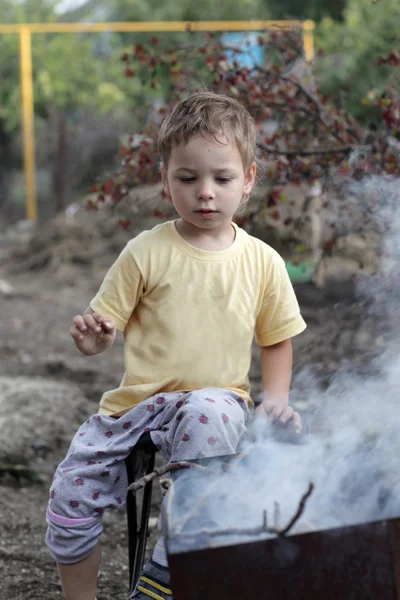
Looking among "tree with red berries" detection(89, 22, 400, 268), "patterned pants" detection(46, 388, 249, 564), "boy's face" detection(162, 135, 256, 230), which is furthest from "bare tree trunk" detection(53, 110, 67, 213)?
"patterned pants" detection(46, 388, 249, 564)

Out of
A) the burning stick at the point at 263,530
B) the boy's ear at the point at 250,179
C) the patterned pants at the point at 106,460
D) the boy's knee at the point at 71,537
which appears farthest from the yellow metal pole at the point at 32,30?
the burning stick at the point at 263,530

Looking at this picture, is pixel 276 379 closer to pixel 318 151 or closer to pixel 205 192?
pixel 205 192

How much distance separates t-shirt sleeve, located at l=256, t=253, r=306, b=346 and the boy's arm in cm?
3

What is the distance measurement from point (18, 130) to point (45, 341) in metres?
9.29

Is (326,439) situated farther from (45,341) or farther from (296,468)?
(45,341)

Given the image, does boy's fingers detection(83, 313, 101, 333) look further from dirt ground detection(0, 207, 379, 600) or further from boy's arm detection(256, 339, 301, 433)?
dirt ground detection(0, 207, 379, 600)

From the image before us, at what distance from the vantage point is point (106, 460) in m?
2.06

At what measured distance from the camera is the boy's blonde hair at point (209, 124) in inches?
82.4

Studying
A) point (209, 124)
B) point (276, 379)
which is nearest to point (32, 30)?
point (209, 124)

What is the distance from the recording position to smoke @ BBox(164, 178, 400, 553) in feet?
4.81

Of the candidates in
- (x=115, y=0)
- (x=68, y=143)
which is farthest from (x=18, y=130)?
(x=115, y=0)

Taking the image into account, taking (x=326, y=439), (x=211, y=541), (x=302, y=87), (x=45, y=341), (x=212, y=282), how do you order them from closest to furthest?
1. (x=211, y=541)
2. (x=326, y=439)
3. (x=212, y=282)
4. (x=302, y=87)
5. (x=45, y=341)

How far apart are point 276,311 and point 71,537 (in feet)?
2.71

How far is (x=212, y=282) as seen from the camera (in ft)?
7.25
